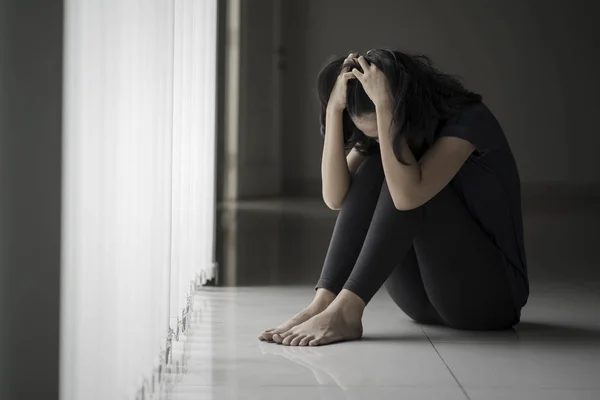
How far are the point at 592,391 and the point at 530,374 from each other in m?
0.13

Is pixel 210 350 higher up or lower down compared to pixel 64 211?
lower down

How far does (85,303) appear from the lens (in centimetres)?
93

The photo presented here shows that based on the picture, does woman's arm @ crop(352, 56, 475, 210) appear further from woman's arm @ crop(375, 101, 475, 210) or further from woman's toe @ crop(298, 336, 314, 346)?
woman's toe @ crop(298, 336, 314, 346)

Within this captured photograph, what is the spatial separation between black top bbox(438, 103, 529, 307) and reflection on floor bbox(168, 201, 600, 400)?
18 centimetres

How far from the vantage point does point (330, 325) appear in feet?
5.66

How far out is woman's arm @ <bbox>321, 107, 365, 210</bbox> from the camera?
1844 millimetres

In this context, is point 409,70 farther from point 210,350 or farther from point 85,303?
point 85,303

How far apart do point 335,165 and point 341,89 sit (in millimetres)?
157

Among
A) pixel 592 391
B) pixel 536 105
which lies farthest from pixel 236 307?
pixel 536 105

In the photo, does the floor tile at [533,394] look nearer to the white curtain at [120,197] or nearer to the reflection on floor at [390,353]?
the reflection on floor at [390,353]

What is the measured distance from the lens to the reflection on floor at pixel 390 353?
1421 mm

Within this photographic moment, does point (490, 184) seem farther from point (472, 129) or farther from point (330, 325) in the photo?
point (330, 325)

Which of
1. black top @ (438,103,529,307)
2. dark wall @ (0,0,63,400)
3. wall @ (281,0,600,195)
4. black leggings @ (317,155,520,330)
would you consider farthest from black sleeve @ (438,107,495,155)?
wall @ (281,0,600,195)

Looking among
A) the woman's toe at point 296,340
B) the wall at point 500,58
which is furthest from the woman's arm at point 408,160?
the wall at point 500,58
